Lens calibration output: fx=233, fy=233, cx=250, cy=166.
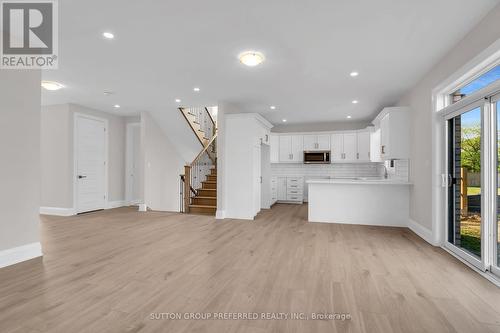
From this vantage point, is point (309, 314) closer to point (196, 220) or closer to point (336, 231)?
point (336, 231)

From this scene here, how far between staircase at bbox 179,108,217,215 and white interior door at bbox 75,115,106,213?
2.37 metres

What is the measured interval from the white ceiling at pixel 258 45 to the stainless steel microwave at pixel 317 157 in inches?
104

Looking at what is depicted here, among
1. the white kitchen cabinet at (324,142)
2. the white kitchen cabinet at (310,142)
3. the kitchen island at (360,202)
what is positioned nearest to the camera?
the kitchen island at (360,202)

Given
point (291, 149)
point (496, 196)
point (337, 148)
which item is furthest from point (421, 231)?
point (291, 149)

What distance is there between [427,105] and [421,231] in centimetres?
222

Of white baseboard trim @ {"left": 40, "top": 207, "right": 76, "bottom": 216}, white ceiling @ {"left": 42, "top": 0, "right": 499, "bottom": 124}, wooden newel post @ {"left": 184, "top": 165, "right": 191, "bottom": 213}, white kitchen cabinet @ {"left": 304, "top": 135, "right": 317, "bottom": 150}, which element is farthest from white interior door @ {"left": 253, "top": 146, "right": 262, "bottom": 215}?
white baseboard trim @ {"left": 40, "top": 207, "right": 76, "bottom": 216}

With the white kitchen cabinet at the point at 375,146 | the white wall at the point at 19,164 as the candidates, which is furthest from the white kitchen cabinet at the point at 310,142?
the white wall at the point at 19,164

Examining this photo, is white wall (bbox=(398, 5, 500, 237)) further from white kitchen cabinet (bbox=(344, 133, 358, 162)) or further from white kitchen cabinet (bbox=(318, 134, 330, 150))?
white kitchen cabinet (bbox=(318, 134, 330, 150))

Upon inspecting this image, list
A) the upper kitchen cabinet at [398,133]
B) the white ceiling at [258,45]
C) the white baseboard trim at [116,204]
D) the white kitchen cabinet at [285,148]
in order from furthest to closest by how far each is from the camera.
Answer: the white kitchen cabinet at [285,148]
the white baseboard trim at [116,204]
the upper kitchen cabinet at [398,133]
the white ceiling at [258,45]

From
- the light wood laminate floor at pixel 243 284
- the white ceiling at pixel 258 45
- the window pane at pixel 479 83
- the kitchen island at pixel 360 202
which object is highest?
the white ceiling at pixel 258 45

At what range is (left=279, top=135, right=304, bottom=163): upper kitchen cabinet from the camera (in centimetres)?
805

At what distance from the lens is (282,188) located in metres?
8.24

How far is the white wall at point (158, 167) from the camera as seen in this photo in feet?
22.2

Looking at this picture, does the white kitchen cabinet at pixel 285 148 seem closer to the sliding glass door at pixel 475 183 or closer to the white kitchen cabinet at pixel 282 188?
the white kitchen cabinet at pixel 282 188
